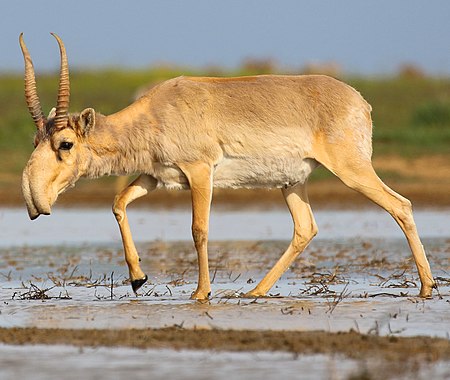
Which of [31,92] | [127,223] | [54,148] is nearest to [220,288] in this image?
[127,223]

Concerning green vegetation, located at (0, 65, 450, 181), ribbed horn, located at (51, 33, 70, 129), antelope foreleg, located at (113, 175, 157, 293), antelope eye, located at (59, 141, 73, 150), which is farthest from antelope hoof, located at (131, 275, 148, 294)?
green vegetation, located at (0, 65, 450, 181)

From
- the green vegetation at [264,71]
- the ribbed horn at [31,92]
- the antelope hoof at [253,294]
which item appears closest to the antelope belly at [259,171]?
the antelope hoof at [253,294]

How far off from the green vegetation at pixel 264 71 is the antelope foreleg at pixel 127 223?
13683mm

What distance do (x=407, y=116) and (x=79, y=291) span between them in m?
20.4

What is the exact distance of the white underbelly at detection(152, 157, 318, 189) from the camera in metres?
10.3

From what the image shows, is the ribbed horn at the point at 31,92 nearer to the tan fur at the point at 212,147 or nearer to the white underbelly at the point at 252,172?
the tan fur at the point at 212,147

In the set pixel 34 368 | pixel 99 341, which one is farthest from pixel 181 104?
pixel 34 368

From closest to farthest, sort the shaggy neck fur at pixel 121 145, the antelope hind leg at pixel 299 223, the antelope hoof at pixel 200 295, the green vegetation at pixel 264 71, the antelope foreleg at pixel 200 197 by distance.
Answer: the antelope hoof at pixel 200 295 < the antelope foreleg at pixel 200 197 < the shaggy neck fur at pixel 121 145 < the antelope hind leg at pixel 299 223 < the green vegetation at pixel 264 71

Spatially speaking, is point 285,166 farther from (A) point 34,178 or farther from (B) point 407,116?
(B) point 407,116

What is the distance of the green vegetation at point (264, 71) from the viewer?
82.4 ft

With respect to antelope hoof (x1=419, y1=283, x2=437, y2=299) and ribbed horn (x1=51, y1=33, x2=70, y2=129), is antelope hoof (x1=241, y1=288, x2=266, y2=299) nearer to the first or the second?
antelope hoof (x1=419, y1=283, x2=437, y2=299)

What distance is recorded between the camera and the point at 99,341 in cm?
779

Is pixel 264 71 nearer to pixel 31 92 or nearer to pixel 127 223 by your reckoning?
pixel 127 223

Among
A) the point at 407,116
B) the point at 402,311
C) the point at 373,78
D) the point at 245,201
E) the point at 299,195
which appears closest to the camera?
the point at 402,311
